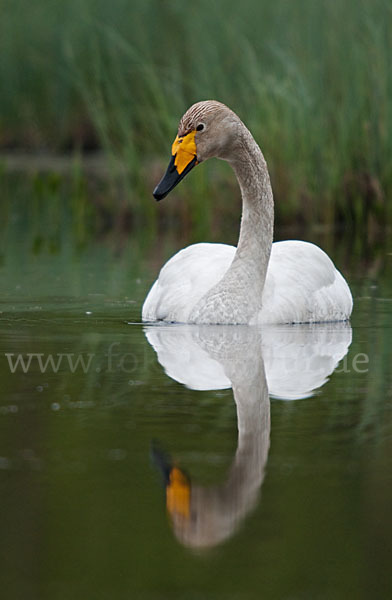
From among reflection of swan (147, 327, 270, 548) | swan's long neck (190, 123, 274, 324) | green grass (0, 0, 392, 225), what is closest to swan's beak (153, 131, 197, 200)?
swan's long neck (190, 123, 274, 324)

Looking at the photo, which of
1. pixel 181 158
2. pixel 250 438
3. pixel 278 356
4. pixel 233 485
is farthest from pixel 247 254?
pixel 233 485

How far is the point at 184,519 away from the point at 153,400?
1.76 meters

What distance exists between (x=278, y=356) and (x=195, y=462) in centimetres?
234

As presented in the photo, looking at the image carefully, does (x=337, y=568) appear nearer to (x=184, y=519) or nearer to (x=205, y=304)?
(x=184, y=519)

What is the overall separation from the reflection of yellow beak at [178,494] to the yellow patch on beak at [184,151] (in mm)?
3667

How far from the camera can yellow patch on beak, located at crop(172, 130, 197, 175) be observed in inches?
298

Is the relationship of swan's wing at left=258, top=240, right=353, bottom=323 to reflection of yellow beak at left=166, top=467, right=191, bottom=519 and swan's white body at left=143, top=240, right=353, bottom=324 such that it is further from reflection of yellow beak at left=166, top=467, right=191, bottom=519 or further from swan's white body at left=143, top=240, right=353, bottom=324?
reflection of yellow beak at left=166, top=467, right=191, bottom=519

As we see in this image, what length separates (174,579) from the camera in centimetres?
320

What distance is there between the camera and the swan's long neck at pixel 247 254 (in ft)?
25.0

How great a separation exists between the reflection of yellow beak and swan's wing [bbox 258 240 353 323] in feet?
11.8

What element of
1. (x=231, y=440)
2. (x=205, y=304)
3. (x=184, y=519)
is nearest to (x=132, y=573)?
(x=184, y=519)

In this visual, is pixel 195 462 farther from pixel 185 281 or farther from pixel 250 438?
pixel 185 281

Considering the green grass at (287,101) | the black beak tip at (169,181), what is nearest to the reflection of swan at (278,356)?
the black beak tip at (169,181)

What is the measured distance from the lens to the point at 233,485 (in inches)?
157
